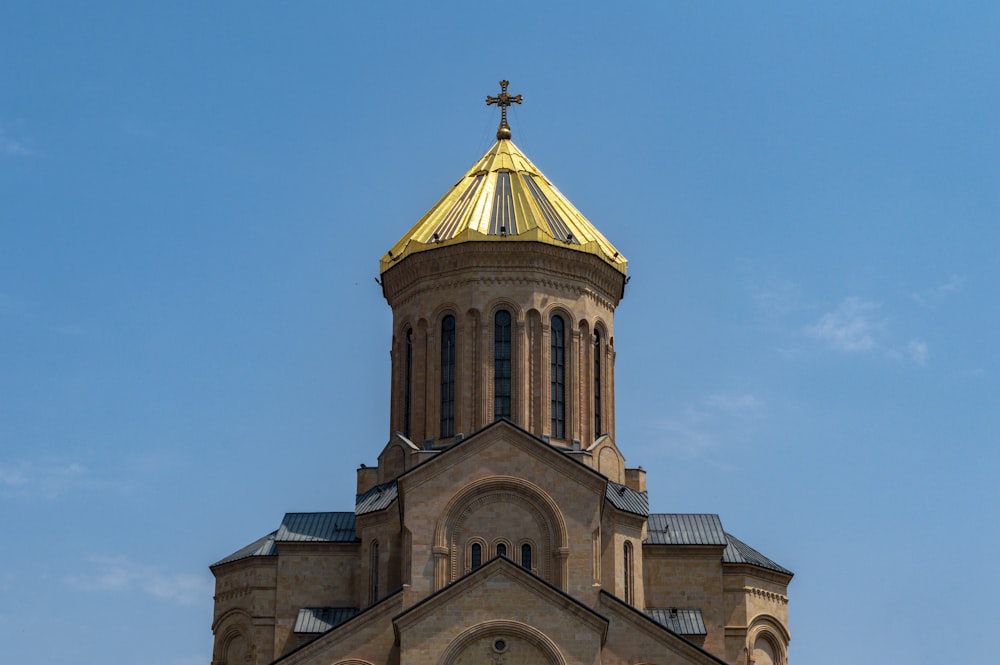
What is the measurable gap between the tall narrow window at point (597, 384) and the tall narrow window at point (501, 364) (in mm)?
2679

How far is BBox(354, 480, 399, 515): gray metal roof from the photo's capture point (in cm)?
4028

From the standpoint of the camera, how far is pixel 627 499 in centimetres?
4050

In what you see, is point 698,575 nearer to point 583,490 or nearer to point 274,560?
point 583,490

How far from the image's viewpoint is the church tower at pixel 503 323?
137ft

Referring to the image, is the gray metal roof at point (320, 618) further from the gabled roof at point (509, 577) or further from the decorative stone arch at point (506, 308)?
the decorative stone arch at point (506, 308)

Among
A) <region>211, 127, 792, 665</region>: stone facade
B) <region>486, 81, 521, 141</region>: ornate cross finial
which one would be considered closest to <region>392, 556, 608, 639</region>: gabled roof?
<region>211, 127, 792, 665</region>: stone facade

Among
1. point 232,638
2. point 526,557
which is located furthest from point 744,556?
point 232,638

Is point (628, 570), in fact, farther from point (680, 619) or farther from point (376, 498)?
point (376, 498)

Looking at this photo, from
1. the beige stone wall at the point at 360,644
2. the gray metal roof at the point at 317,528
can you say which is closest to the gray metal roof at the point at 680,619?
the beige stone wall at the point at 360,644

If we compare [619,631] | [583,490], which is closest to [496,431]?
[583,490]

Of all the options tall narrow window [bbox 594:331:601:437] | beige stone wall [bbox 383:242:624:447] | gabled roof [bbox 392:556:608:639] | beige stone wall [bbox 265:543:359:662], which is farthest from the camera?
tall narrow window [bbox 594:331:601:437]

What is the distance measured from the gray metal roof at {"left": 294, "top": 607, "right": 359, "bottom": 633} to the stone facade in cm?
5

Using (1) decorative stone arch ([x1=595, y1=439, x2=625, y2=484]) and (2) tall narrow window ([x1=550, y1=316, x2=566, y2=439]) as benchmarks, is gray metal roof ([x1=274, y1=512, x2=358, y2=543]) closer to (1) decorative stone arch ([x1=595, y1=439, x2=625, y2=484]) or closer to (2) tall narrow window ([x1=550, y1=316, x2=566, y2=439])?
(2) tall narrow window ([x1=550, y1=316, x2=566, y2=439])

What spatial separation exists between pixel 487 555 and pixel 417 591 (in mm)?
1867
